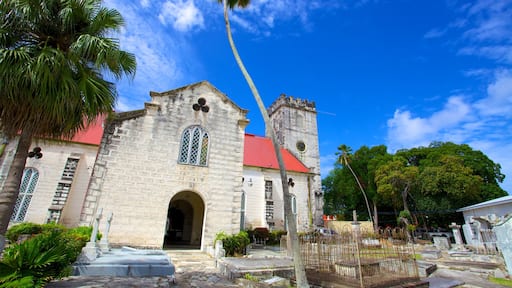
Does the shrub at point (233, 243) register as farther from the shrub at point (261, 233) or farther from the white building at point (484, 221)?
the white building at point (484, 221)

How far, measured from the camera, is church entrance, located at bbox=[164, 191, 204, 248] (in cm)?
1698

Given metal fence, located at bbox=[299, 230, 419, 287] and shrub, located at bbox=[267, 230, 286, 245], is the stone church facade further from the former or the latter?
shrub, located at bbox=[267, 230, 286, 245]

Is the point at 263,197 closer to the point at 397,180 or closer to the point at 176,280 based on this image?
the point at 176,280

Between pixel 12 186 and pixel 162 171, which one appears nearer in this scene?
pixel 12 186

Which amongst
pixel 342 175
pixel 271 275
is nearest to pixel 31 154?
pixel 271 275

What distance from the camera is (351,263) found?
7848mm

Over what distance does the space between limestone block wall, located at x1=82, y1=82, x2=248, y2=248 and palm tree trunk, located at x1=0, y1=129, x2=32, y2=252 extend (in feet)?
19.9

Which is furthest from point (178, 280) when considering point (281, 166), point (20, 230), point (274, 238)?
point (274, 238)

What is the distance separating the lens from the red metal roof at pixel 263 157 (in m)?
23.7

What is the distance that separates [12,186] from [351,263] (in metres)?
9.70

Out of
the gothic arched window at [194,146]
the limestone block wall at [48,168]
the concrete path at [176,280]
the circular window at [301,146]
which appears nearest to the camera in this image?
the concrete path at [176,280]

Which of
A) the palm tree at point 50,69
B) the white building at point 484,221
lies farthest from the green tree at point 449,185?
the palm tree at point 50,69

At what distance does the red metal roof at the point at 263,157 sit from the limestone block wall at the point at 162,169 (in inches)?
321

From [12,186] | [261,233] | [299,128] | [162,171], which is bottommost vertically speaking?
[261,233]
